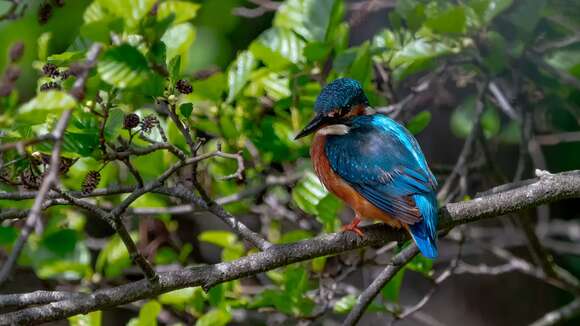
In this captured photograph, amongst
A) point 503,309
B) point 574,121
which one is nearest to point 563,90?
point 574,121

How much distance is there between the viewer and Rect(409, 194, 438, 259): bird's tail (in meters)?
2.58

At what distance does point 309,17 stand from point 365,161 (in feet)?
2.00

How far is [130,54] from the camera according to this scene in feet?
6.49

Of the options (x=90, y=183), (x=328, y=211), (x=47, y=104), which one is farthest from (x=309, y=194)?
(x=47, y=104)

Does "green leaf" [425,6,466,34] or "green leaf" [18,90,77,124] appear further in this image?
"green leaf" [425,6,466,34]

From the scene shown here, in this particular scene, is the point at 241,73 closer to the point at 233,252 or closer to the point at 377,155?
the point at 377,155

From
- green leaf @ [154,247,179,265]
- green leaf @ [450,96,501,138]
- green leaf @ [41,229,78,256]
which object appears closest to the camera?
green leaf @ [41,229,78,256]

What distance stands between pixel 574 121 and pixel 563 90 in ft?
3.25

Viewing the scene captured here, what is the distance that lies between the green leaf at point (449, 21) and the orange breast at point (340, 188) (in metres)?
0.57

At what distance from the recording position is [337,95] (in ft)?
9.75

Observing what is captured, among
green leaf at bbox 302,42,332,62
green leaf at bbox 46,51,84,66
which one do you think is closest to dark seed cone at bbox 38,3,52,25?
green leaf at bbox 46,51,84,66

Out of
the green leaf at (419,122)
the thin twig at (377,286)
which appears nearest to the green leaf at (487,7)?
the green leaf at (419,122)

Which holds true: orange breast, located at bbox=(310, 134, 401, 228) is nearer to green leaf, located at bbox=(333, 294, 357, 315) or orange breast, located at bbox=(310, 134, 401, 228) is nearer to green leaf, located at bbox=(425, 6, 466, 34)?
green leaf, located at bbox=(333, 294, 357, 315)

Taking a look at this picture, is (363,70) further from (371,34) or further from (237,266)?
(371,34)
